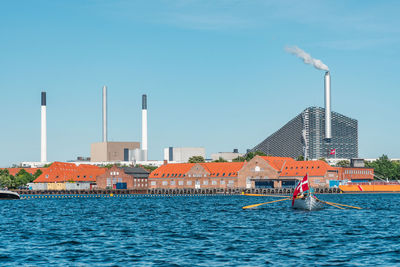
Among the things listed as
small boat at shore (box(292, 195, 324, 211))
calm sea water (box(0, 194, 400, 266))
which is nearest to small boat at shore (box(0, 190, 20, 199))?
calm sea water (box(0, 194, 400, 266))

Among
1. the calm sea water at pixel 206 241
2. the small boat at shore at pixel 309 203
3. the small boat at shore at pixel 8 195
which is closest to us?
the calm sea water at pixel 206 241

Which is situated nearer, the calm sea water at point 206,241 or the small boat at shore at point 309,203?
the calm sea water at point 206,241

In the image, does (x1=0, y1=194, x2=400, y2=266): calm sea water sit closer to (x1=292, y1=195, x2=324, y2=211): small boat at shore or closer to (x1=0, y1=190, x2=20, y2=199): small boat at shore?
(x1=292, y1=195, x2=324, y2=211): small boat at shore

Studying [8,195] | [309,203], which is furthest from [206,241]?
[8,195]

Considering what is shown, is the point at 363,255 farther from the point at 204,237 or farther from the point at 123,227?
the point at 123,227

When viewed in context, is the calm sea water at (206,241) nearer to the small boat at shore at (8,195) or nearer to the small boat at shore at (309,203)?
the small boat at shore at (309,203)

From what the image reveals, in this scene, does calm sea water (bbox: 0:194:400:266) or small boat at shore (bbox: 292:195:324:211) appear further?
small boat at shore (bbox: 292:195:324:211)

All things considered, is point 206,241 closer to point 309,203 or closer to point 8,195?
point 309,203

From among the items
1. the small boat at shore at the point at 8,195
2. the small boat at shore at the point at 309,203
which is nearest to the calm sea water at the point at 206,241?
the small boat at shore at the point at 309,203

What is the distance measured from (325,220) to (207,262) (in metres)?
33.6

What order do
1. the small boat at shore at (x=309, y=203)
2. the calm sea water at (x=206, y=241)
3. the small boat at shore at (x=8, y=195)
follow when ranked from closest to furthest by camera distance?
the calm sea water at (x=206, y=241) → the small boat at shore at (x=309, y=203) → the small boat at shore at (x=8, y=195)

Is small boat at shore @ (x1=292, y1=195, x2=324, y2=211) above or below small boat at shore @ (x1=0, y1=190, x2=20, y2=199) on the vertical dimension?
above

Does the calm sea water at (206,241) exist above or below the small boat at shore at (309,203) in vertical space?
below

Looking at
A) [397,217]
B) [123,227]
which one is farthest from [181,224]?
[397,217]
